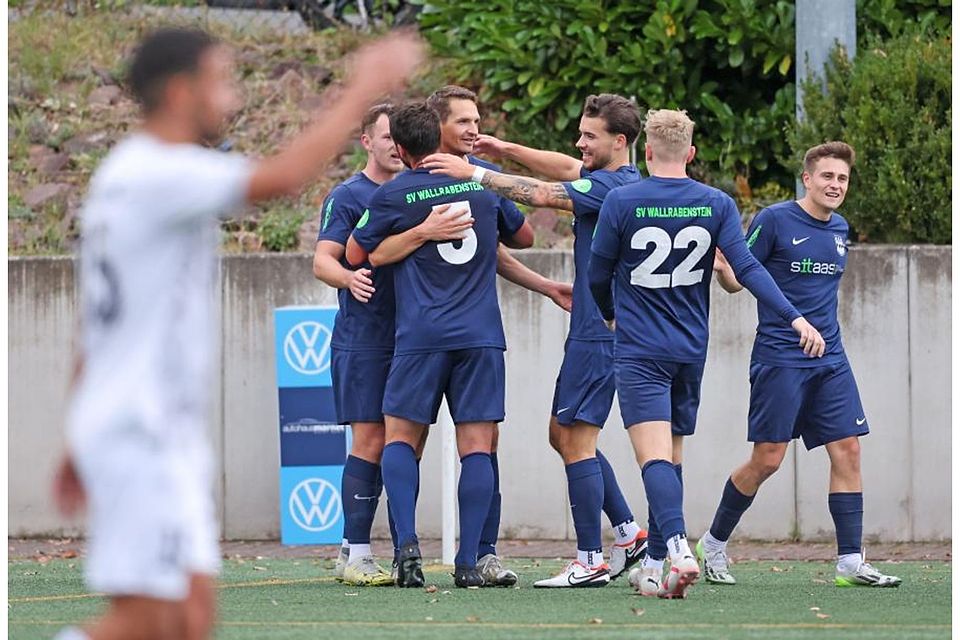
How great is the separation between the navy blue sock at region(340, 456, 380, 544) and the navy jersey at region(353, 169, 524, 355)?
2.43 ft

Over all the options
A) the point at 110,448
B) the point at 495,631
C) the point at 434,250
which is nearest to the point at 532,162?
the point at 434,250

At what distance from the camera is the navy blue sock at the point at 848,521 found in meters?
8.27

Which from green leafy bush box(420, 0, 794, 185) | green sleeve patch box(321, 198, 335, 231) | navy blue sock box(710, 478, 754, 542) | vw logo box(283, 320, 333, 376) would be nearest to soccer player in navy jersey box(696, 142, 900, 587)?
navy blue sock box(710, 478, 754, 542)

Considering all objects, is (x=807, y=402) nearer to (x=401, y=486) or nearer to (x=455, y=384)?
(x=455, y=384)

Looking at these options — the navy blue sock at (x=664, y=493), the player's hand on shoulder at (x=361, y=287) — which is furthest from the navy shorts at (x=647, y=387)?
the player's hand on shoulder at (x=361, y=287)

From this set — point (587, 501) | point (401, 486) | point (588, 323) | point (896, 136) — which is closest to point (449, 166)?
point (588, 323)

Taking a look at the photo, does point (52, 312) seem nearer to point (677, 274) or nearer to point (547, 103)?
point (547, 103)

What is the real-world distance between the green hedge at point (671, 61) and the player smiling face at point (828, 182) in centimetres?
508

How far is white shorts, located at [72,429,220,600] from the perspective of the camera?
3932 millimetres

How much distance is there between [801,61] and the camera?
12.6 meters

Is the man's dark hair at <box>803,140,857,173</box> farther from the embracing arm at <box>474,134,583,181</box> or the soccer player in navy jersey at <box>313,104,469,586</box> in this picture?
the soccer player in navy jersey at <box>313,104,469,586</box>

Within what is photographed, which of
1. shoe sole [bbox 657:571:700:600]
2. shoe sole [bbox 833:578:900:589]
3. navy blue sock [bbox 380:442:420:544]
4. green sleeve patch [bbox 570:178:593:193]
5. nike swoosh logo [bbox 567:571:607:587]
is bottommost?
shoe sole [bbox 833:578:900:589]

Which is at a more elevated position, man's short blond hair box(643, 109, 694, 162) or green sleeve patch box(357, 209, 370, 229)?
man's short blond hair box(643, 109, 694, 162)

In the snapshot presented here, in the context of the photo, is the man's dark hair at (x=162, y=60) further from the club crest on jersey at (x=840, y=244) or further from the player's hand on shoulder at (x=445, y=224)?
the club crest on jersey at (x=840, y=244)
